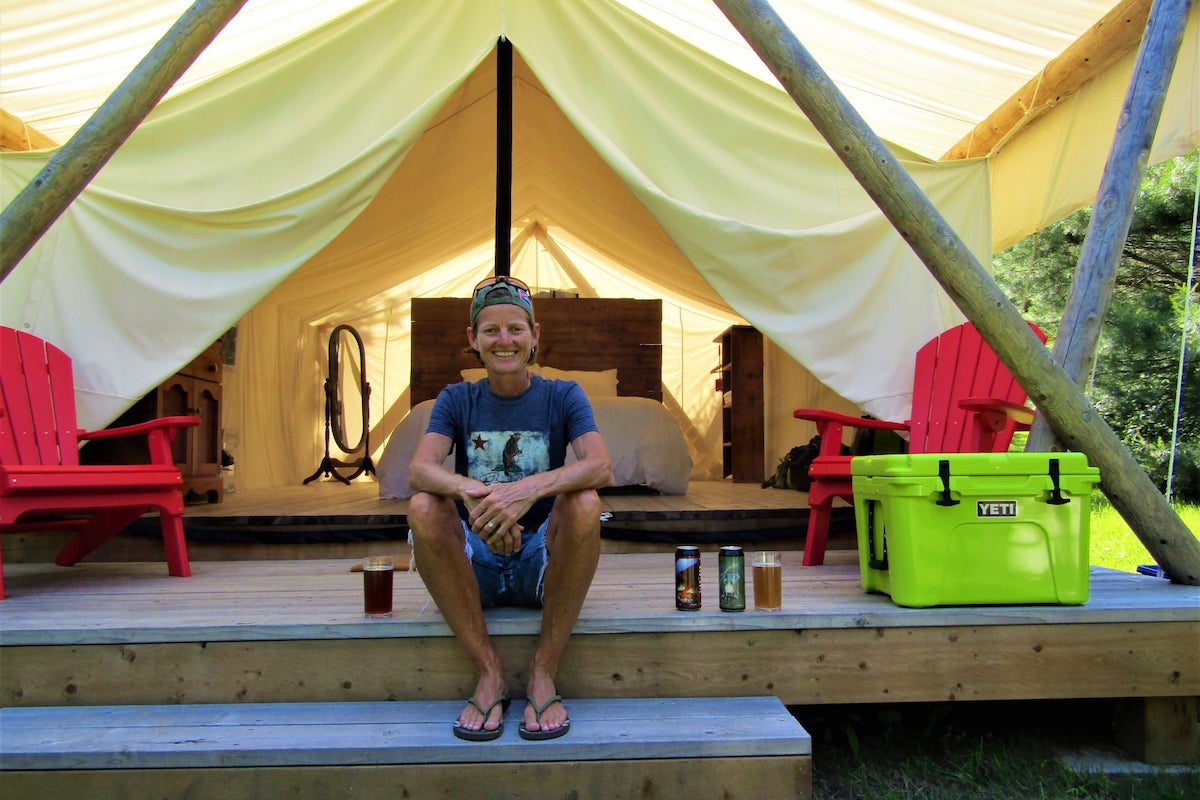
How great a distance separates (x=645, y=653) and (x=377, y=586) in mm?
711

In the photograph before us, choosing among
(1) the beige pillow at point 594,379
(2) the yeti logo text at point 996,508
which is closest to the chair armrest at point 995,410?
(2) the yeti logo text at point 996,508

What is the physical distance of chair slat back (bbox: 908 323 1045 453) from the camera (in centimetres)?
315

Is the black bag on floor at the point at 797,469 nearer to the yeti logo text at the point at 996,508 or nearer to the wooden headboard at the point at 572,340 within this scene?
the wooden headboard at the point at 572,340

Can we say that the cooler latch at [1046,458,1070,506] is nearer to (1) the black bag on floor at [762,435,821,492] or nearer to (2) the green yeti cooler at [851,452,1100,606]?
(2) the green yeti cooler at [851,452,1100,606]

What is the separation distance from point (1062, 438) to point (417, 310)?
5606mm

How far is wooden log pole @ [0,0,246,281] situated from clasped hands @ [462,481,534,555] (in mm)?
1422

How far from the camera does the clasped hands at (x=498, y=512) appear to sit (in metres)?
1.86

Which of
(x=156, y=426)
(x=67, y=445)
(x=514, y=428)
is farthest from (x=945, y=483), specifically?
(x=67, y=445)

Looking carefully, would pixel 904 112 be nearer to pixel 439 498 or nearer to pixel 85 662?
pixel 439 498

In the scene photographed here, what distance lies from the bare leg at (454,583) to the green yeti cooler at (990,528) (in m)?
1.12

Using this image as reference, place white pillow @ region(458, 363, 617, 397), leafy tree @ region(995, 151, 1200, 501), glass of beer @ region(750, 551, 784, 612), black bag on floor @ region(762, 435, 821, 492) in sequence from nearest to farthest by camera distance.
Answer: glass of beer @ region(750, 551, 784, 612) < black bag on floor @ region(762, 435, 821, 492) < white pillow @ region(458, 363, 617, 397) < leafy tree @ region(995, 151, 1200, 501)

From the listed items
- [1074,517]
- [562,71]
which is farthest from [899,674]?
[562,71]

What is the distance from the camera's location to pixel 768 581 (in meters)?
2.14

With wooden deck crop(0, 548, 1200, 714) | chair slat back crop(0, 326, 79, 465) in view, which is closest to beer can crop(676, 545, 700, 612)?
wooden deck crop(0, 548, 1200, 714)
